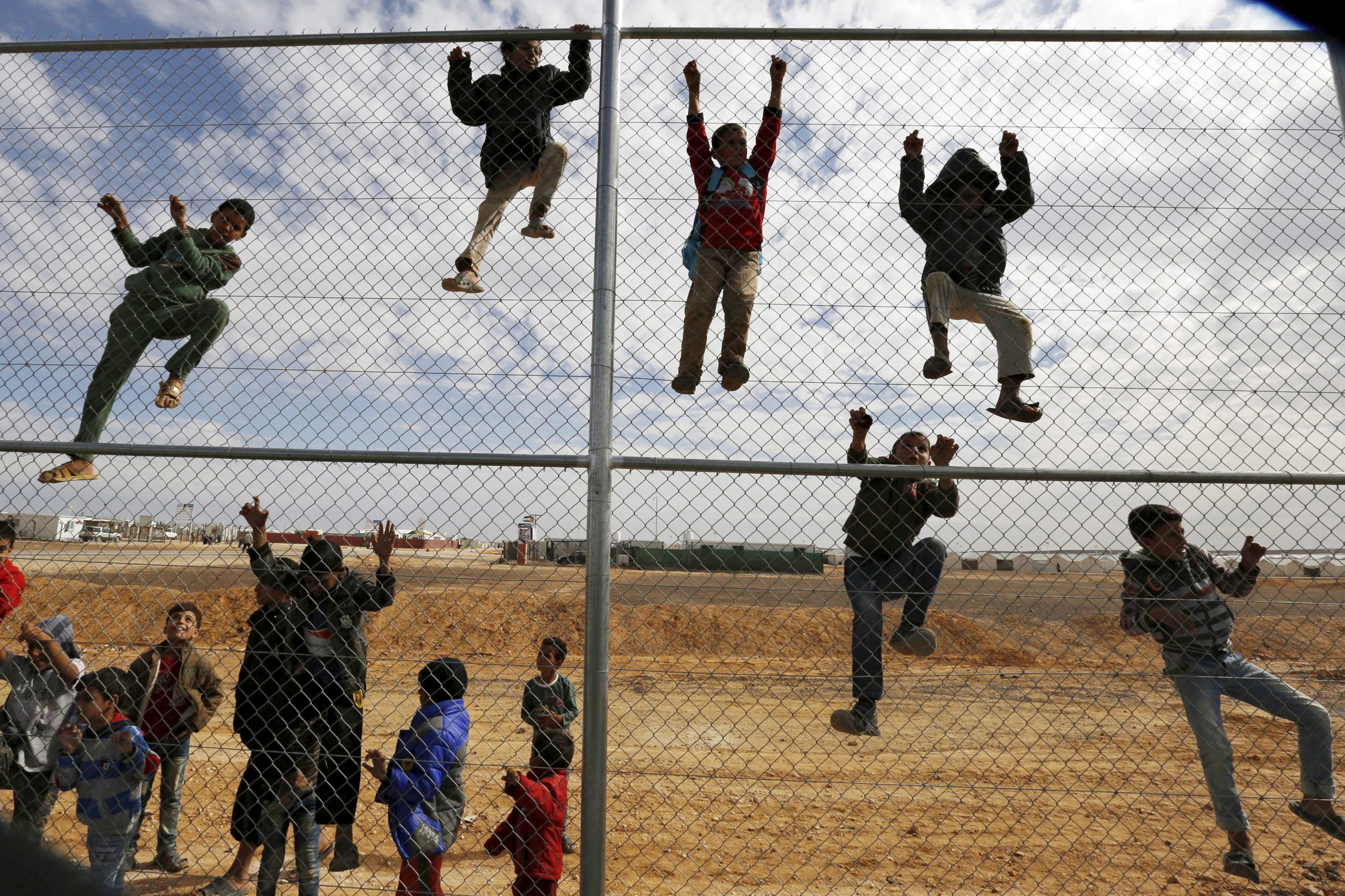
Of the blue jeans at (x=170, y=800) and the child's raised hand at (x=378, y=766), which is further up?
the child's raised hand at (x=378, y=766)

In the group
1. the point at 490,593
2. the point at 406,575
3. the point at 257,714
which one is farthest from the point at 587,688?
the point at 490,593

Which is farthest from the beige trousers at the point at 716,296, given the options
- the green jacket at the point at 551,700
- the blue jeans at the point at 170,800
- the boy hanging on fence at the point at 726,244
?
the blue jeans at the point at 170,800

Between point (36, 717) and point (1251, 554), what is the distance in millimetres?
5625

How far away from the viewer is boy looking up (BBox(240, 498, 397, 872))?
137 inches

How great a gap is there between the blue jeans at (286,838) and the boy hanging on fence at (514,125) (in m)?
2.67

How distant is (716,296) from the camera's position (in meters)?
3.55

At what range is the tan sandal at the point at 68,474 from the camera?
9.92ft

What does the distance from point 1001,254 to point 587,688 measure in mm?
2798

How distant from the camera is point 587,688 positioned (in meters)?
2.21

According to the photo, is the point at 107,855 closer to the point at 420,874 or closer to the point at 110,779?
the point at 110,779

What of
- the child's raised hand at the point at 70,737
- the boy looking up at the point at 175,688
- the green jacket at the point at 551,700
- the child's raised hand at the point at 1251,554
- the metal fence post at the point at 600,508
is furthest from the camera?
the green jacket at the point at 551,700

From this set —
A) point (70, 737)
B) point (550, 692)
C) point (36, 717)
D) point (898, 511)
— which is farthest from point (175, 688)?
point (898, 511)

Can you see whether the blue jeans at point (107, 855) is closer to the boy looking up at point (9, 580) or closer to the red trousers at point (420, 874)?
the boy looking up at point (9, 580)

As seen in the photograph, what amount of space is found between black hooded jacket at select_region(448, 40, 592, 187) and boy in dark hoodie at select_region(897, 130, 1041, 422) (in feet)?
5.16
